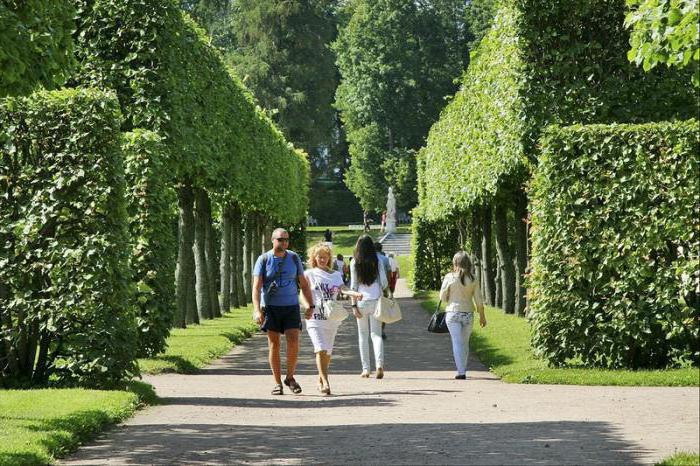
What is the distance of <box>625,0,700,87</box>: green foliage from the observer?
321 inches

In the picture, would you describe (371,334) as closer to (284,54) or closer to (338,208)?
(284,54)

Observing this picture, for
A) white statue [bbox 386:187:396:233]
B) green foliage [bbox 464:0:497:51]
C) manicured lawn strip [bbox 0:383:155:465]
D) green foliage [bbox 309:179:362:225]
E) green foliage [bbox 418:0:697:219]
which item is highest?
green foliage [bbox 464:0:497:51]

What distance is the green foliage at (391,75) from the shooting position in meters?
86.6

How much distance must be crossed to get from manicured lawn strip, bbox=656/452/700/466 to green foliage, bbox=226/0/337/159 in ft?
222

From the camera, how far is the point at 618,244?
1655cm

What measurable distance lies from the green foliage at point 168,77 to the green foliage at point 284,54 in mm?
46849

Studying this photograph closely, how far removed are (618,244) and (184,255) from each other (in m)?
11.0

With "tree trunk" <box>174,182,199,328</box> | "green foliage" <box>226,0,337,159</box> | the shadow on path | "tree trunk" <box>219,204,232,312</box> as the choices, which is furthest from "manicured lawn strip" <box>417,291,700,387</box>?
"green foliage" <box>226,0,337,159</box>

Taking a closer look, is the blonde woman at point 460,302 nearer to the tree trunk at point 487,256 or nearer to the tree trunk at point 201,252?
the tree trunk at point 201,252

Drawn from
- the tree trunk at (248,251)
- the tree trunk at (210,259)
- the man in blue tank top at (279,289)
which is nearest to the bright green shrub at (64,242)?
the man in blue tank top at (279,289)

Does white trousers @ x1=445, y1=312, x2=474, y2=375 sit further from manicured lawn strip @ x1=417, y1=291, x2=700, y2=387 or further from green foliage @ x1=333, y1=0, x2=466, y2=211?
green foliage @ x1=333, y1=0, x2=466, y2=211

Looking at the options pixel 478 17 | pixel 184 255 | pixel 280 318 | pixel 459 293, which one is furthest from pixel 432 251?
pixel 478 17

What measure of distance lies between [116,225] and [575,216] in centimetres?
598

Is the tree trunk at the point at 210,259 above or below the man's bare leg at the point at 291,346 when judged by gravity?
above
